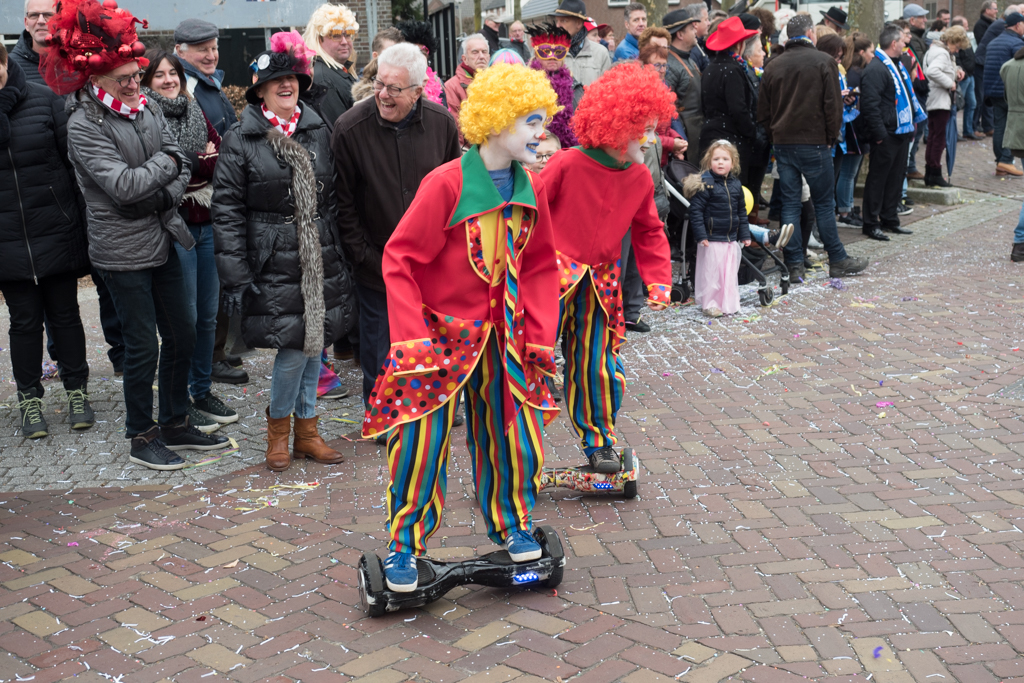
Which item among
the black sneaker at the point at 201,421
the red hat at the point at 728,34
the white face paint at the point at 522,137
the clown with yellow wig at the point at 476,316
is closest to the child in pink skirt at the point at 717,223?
the red hat at the point at 728,34

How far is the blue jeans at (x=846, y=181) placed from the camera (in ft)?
35.0

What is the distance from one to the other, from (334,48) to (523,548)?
4.16 meters

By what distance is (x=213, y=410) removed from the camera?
240 inches

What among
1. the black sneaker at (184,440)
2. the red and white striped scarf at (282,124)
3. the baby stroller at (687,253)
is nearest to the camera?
the red and white striped scarf at (282,124)

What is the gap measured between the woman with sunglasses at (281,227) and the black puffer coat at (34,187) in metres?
1.23

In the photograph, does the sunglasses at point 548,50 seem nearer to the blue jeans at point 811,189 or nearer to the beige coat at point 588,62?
the beige coat at point 588,62

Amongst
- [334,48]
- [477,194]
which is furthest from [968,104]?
[477,194]

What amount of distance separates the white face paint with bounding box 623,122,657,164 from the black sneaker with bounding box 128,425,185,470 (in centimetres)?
282

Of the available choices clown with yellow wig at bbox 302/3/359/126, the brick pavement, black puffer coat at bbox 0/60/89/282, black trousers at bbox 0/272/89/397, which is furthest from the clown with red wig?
black trousers at bbox 0/272/89/397

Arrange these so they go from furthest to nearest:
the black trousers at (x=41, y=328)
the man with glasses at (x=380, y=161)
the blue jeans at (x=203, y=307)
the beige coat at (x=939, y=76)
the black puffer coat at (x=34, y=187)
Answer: the beige coat at (x=939, y=76) < the blue jeans at (x=203, y=307) < the black trousers at (x=41, y=328) < the black puffer coat at (x=34, y=187) < the man with glasses at (x=380, y=161)

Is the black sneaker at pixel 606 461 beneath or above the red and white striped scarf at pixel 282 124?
beneath

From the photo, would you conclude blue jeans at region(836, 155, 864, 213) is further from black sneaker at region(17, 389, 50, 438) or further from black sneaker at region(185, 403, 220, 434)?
black sneaker at region(17, 389, 50, 438)

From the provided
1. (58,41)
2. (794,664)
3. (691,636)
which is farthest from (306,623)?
(58,41)

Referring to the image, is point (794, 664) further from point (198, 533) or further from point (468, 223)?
point (198, 533)
